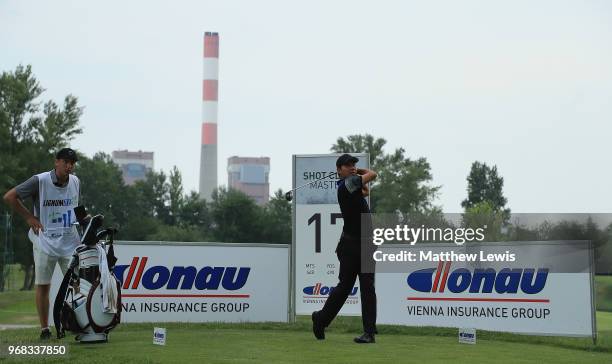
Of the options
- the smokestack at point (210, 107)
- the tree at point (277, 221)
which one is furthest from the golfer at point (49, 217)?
the smokestack at point (210, 107)

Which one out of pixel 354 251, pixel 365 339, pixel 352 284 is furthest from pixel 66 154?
pixel 365 339

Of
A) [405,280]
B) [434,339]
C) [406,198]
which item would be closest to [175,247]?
[405,280]

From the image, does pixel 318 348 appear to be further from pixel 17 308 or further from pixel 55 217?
pixel 17 308

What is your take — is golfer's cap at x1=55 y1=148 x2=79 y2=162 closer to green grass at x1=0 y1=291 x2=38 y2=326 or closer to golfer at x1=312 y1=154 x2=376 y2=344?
golfer at x1=312 y1=154 x2=376 y2=344

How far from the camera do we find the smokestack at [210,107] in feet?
428

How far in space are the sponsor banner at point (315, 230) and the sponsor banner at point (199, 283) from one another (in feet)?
4.07

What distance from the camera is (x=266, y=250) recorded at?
1592 cm

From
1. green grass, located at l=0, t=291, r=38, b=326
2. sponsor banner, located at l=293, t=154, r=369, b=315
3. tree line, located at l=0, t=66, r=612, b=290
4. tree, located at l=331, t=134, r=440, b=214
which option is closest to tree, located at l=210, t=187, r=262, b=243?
tree line, located at l=0, t=66, r=612, b=290

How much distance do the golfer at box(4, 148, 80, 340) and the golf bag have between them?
1.64ft

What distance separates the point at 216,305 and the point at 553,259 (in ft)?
17.9

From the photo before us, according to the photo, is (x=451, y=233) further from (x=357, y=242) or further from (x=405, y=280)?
(x=357, y=242)

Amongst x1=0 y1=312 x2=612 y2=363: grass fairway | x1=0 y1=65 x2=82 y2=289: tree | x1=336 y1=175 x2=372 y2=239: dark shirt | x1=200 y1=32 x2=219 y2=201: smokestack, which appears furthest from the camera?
x1=200 y1=32 x2=219 y2=201: smokestack

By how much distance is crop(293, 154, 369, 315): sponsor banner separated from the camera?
17031 millimetres

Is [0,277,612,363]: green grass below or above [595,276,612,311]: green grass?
above
